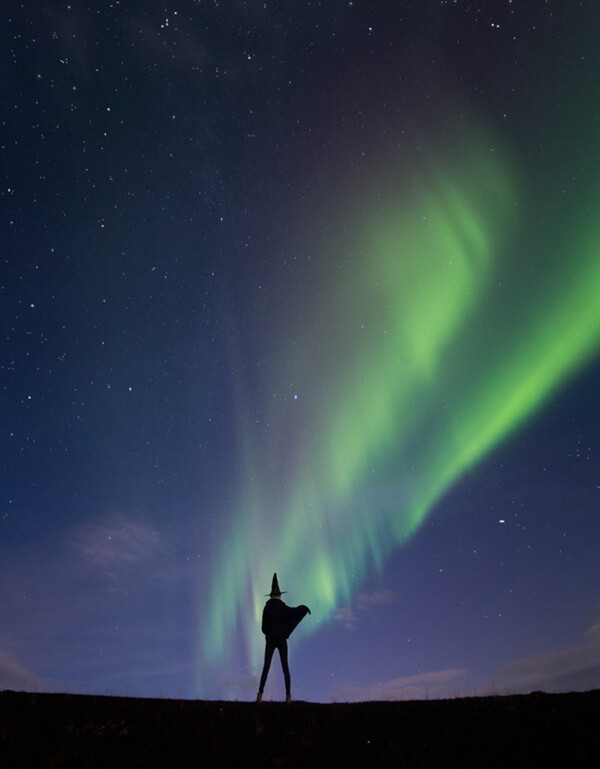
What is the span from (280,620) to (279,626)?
0.52 ft

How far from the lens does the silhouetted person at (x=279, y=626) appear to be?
43.3ft

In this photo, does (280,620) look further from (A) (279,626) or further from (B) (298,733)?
(B) (298,733)

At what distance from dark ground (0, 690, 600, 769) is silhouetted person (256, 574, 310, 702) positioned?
94.0 inches

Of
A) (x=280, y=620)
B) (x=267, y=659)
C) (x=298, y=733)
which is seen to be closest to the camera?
(x=298, y=733)

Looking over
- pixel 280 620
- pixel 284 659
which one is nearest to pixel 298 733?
pixel 284 659

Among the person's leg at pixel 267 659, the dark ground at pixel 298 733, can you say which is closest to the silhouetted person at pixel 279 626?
the person's leg at pixel 267 659

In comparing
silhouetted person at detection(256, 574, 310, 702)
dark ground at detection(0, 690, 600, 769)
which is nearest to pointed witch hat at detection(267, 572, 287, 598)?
silhouetted person at detection(256, 574, 310, 702)

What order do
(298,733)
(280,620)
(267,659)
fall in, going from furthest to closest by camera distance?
(280,620) → (267,659) → (298,733)

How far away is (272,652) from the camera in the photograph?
43.6 ft

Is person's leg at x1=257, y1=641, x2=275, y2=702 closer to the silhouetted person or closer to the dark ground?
the silhouetted person

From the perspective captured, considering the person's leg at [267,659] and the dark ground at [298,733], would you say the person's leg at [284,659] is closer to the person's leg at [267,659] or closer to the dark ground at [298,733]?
the person's leg at [267,659]

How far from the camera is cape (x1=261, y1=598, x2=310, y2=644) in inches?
527

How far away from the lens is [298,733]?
29.9 feet

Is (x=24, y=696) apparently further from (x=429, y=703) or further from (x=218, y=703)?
(x=429, y=703)
